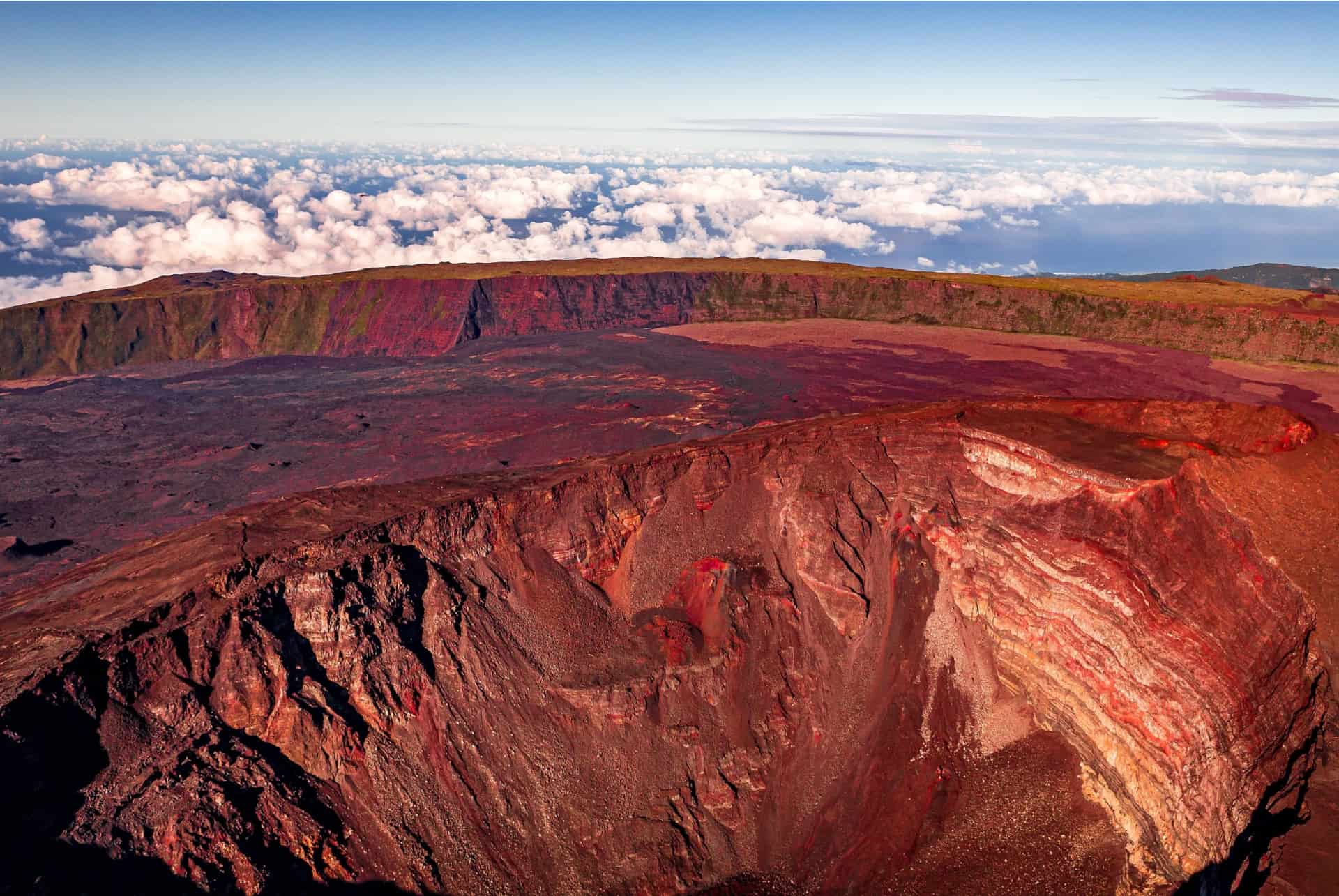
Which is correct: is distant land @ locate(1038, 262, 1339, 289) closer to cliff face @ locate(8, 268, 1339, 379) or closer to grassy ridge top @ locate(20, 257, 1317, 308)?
grassy ridge top @ locate(20, 257, 1317, 308)

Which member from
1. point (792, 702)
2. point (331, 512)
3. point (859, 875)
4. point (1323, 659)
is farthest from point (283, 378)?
point (1323, 659)

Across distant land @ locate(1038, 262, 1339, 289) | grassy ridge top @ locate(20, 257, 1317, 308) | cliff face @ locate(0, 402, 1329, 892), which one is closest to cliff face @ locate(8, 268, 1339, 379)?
grassy ridge top @ locate(20, 257, 1317, 308)

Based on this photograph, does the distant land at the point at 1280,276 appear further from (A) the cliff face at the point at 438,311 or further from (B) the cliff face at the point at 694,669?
(B) the cliff face at the point at 694,669

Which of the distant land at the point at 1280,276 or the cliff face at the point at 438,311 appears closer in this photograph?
the cliff face at the point at 438,311

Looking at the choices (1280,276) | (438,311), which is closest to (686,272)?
(438,311)

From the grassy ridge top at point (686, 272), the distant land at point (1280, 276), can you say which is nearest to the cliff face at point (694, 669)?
the grassy ridge top at point (686, 272)

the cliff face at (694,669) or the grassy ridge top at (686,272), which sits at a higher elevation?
the grassy ridge top at (686,272)
